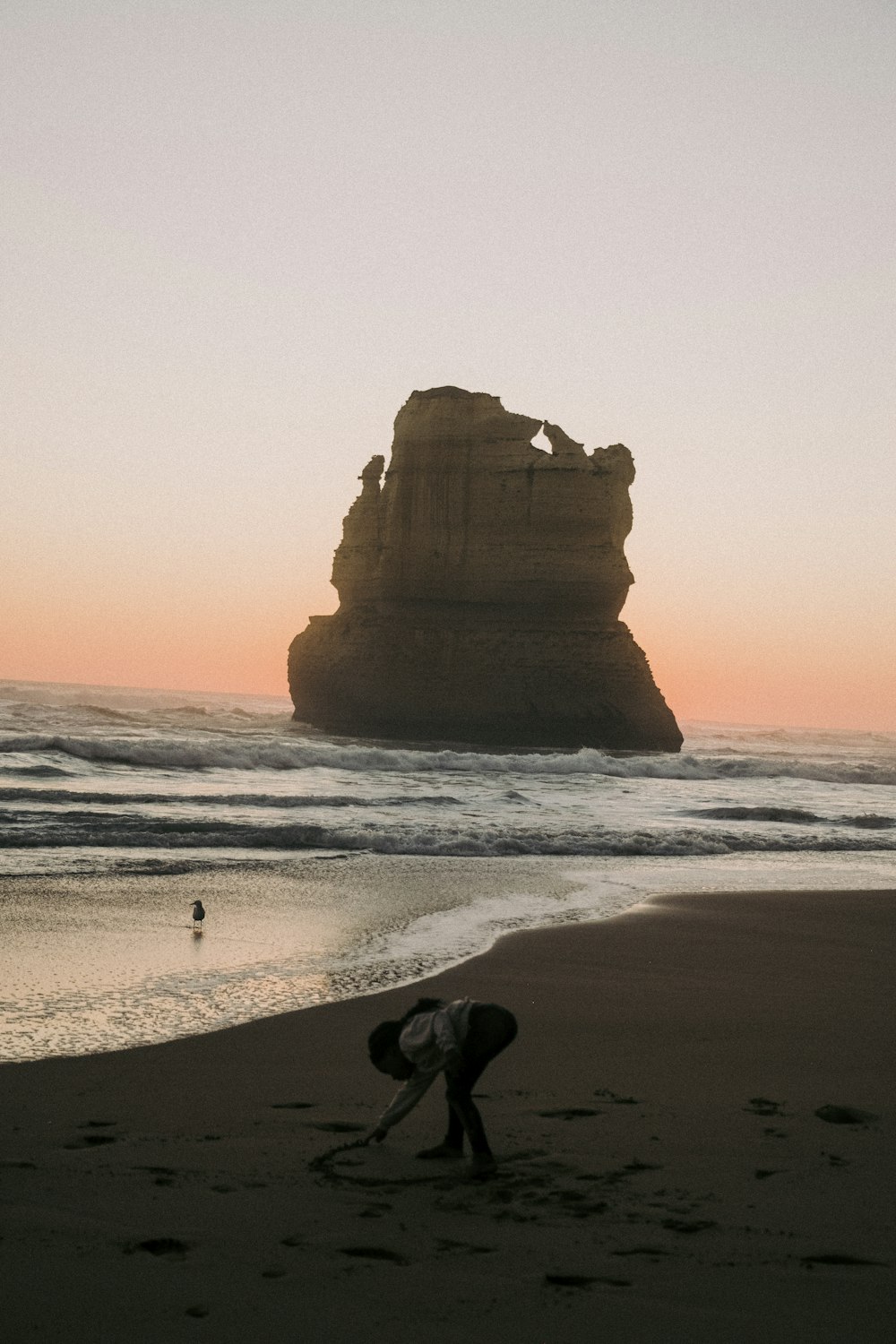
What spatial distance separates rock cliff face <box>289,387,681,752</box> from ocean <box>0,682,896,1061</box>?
19.0m

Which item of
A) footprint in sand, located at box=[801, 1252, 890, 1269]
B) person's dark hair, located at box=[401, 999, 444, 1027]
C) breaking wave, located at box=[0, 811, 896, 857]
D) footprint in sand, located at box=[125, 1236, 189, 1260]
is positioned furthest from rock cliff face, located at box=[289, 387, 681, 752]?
footprint in sand, located at box=[125, 1236, 189, 1260]

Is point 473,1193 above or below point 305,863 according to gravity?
above

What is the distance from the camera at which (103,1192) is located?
3.97m

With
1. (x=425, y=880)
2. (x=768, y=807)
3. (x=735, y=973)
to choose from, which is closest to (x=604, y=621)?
(x=768, y=807)

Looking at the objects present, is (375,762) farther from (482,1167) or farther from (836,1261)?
(836,1261)

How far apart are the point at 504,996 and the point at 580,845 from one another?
9.67 m

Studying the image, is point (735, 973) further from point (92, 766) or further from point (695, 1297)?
point (92, 766)

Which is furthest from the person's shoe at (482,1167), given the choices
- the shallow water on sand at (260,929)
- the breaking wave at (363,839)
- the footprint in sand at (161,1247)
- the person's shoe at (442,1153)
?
the breaking wave at (363,839)

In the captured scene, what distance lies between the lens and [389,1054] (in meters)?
4.51

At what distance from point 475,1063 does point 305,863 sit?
983 centimetres

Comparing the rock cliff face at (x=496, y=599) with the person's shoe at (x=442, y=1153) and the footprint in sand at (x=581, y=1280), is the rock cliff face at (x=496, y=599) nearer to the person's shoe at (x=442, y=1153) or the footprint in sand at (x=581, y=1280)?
the person's shoe at (x=442, y=1153)

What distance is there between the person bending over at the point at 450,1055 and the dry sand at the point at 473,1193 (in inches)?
6.4

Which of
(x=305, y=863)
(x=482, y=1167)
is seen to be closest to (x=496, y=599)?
(x=305, y=863)

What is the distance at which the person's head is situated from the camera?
4496 mm
